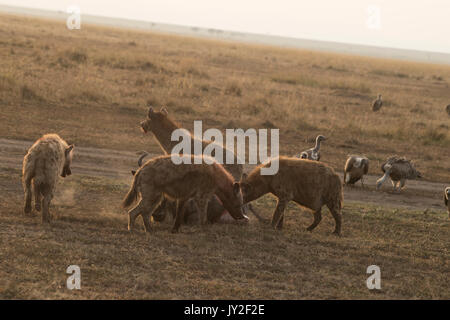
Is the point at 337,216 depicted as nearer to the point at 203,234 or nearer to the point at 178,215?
the point at 203,234

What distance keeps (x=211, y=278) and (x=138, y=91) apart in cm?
2096

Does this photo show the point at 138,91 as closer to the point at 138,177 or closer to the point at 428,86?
the point at 138,177

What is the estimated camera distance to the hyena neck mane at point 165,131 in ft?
40.3

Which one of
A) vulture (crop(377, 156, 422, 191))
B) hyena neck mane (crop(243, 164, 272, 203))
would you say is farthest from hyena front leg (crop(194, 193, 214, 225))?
vulture (crop(377, 156, 422, 191))

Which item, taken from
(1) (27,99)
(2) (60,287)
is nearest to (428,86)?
(1) (27,99)

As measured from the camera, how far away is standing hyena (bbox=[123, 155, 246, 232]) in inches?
365

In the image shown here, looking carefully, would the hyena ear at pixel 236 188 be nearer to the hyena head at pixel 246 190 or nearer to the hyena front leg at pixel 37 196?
the hyena head at pixel 246 190

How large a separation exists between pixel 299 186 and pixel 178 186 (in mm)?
2055

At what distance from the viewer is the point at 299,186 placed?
10.3 meters

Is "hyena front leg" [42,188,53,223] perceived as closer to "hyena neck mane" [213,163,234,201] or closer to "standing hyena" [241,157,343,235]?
"hyena neck mane" [213,163,234,201]

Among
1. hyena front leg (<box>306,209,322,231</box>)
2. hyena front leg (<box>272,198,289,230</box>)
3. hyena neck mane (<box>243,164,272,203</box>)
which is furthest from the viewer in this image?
hyena front leg (<box>306,209,322,231</box>)

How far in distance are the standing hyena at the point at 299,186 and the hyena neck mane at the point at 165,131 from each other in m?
2.34

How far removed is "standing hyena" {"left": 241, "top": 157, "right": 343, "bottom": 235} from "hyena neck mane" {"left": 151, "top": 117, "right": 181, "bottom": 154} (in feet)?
7.67

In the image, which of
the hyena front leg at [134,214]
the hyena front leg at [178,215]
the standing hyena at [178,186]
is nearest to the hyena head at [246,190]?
Result: the standing hyena at [178,186]
